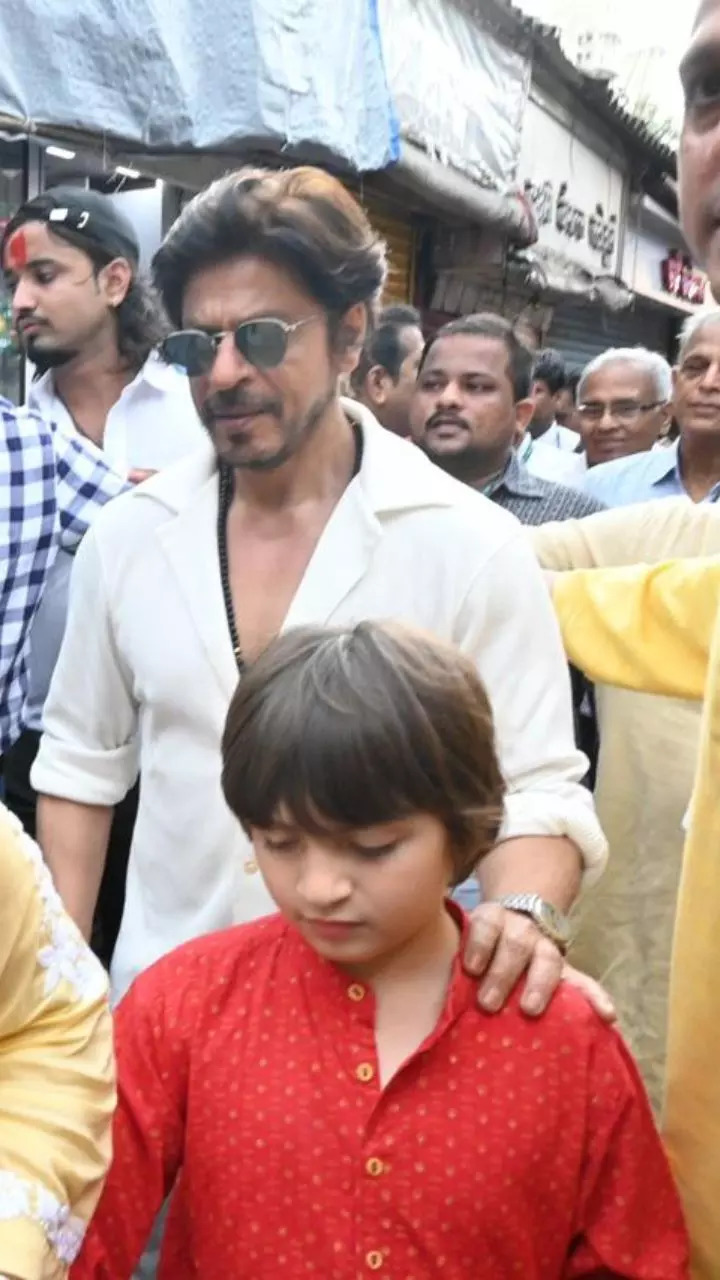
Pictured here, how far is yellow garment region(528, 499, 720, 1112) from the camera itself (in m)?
2.39

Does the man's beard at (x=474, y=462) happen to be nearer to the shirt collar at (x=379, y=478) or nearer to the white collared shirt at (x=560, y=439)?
the shirt collar at (x=379, y=478)

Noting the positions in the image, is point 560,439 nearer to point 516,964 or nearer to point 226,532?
point 226,532

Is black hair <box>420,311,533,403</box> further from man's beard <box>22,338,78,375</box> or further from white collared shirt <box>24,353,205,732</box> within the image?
man's beard <box>22,338,78,375</box>

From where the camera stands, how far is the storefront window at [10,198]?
5.10 metres

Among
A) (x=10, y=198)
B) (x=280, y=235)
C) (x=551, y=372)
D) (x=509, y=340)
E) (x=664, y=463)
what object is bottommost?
(x=664, y=463)

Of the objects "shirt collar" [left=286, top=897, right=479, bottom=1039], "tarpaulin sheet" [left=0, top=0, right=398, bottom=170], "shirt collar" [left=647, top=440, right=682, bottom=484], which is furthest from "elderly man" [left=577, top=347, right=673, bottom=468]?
"shirt collar" [left=286, top=897, right=479, bottom=1039]

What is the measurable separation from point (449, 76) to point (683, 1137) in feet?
22.7

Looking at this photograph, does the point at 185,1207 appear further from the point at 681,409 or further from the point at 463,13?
the point at 463,13

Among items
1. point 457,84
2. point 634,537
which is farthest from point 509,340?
point 457,84

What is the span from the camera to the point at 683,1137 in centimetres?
142

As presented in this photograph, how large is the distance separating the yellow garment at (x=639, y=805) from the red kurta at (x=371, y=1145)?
3.29 ft

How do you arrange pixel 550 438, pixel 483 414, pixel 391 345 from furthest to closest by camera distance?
1. pixel 550 438
2. pixel 391 345
3. pixel 483 414

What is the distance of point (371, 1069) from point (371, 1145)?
76 mm

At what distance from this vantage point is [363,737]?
133 centimetres
